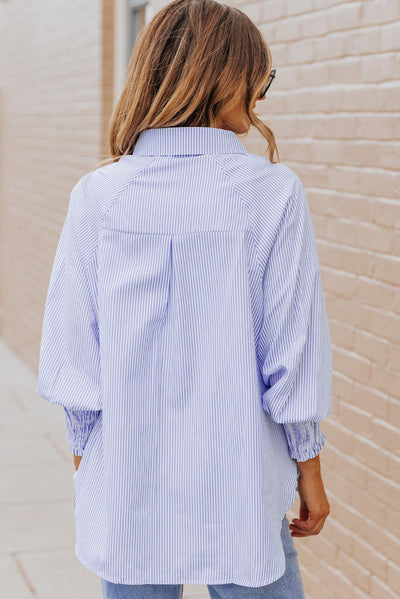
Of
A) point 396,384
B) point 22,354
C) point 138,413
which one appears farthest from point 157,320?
point 22,354

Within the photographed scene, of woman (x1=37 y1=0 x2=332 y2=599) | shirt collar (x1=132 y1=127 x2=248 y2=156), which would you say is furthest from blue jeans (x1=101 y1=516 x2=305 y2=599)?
shirt collar (x1=132 y1=127 x2=248 y2=156)

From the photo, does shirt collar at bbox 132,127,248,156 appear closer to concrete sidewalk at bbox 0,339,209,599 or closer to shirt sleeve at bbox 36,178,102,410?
shirt sleeve at bbox 36,178,102,410

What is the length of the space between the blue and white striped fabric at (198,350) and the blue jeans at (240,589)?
0.23 feet

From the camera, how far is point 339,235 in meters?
3.26

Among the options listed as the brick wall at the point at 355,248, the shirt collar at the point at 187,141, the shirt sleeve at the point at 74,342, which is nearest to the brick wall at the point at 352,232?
the brick wall at the point at 355,248

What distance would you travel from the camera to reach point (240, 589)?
1798 millimetres

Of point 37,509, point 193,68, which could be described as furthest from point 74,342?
point 37,509

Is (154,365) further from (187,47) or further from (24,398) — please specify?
(24,398)

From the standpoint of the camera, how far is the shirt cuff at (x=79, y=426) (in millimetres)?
1819

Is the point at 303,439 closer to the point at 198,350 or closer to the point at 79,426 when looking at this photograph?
the point at 198,350

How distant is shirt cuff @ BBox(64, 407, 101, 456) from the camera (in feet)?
5.97

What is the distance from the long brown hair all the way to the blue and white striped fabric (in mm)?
43

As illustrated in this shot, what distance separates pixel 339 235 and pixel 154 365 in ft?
5.51

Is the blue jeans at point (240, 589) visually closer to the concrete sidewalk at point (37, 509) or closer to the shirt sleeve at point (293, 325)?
the shirt sleeve at point (293, 325)
